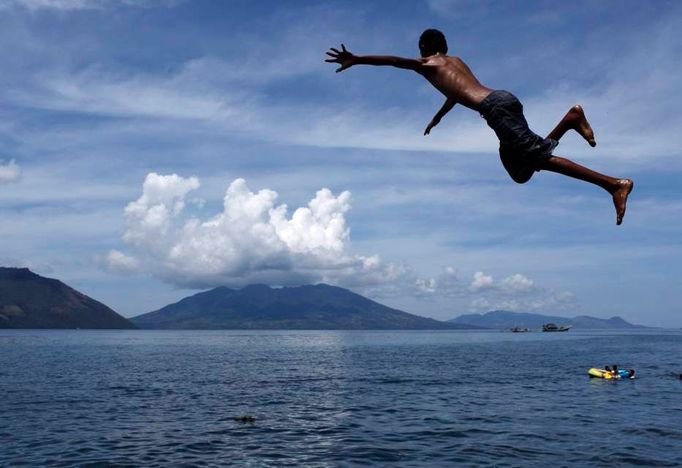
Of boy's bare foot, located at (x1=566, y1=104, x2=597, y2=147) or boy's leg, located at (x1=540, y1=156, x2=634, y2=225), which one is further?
boy's bare foot, located at (x1=566, y1=104, x2=597, y2=147)

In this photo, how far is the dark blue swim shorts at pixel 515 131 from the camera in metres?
6.90

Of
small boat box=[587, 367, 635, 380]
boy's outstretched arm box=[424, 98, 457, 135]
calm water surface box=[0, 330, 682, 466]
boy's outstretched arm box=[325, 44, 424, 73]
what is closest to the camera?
boy's outstretched arm box=[325, 44, 424, 73]

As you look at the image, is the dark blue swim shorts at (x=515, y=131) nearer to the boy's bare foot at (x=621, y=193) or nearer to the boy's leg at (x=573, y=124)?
the boy's leg at (x=573, y=124)

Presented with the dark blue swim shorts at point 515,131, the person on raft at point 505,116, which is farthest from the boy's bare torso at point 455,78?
the dark blue swim shorts at point 515,131

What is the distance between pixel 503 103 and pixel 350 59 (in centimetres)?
184

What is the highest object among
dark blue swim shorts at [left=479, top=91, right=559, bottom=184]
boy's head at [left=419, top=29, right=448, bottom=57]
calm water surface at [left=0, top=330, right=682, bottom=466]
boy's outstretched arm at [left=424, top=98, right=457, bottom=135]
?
boy's head at [left=419, top=29, right=448, bottom=57]

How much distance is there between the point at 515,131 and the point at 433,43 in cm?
154

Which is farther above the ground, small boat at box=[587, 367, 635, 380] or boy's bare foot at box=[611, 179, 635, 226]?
boy's bare foot at box=[611, 179, 635, 226]

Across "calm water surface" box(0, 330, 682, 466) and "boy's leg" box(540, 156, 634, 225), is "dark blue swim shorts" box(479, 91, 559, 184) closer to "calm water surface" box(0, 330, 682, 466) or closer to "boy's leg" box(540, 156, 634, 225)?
"boy's leg" box(540, 156, 634, 225)

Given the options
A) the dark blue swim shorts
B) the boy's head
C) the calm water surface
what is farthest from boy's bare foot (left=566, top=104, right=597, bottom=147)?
the calm water surface

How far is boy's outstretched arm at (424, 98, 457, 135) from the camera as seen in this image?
7784mm

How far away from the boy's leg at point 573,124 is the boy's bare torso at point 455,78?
110cm

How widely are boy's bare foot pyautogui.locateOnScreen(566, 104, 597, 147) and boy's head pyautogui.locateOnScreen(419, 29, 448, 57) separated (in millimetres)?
1742

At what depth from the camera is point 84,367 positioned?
304 feet
